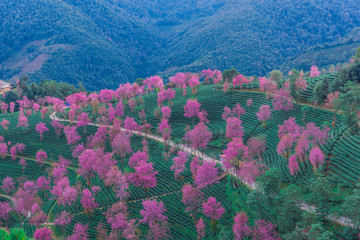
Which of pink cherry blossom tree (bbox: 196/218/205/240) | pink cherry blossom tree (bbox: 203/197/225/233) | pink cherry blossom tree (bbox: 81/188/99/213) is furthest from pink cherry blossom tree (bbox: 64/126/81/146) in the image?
pink cherry blossom tree (bbox: 196/218/205/240)

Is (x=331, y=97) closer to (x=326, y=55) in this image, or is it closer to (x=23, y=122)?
(x=23, y=122)

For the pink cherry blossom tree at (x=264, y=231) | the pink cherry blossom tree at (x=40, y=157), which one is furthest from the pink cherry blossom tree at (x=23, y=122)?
the pink cherry blossom tree at (x=264, y=231)

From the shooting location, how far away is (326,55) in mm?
139125

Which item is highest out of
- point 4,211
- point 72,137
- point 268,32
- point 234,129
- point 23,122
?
point 234,129

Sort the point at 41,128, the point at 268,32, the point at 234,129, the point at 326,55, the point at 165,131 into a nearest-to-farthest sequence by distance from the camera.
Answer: the point at 234,129 < the point at 165,131 < the point at 41,128 < the point at 326,55 < the point at 268,32

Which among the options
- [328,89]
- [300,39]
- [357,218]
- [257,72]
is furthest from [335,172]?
[300,39]

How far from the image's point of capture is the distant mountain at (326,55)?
436 feet

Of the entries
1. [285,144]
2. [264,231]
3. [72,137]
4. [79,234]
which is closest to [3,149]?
[72,137]

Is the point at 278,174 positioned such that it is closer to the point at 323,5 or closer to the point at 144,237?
the point at 144,237

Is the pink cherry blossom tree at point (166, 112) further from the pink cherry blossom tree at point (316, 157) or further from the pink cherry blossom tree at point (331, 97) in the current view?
the pink cherry blossom tree at point (316, 157)

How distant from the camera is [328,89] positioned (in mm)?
56875

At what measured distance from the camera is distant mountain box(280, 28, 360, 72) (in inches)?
5226

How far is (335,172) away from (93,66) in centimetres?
17906

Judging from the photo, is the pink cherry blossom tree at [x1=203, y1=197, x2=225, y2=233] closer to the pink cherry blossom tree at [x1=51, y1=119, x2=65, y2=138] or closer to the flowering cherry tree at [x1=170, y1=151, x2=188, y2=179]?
the flowering cherry tree at [x1=170, y1=151, x2=188, y2=179]
